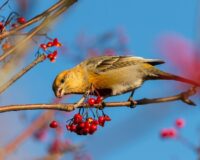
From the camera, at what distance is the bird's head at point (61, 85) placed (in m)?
5.20

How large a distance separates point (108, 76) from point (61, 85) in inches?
20.8

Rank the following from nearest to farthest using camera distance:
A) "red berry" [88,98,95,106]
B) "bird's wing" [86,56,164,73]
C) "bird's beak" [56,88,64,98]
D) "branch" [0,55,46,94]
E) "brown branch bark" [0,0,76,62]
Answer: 1. "brown branch bark" [0,0,76,62]
2. "branch" [0,55,46,94]
3. "red berry" [88,98,95,106]
4. "bird's beak" [56,88,64,98]
5. "bird's wing" [86,56,164,73]

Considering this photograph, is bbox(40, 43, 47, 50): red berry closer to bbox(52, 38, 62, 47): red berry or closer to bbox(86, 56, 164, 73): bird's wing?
bbox(52, 38, 62, 47): red berry

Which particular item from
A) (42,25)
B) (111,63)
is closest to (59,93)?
(111,63)

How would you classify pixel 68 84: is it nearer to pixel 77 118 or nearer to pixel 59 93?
pixel 59 93

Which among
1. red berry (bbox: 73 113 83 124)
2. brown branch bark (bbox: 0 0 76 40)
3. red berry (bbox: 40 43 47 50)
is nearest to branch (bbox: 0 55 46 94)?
brown branch bark (bbox: 0 0 76 40)

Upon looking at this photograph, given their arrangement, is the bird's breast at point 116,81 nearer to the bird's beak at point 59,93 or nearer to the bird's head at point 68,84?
the bird's head at point 68,84

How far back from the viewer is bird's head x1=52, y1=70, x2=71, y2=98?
5195 millimetres

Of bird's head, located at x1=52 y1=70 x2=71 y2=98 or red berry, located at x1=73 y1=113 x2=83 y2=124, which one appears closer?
red berry, located at x1=73 y1=113 x2=83 y2=124

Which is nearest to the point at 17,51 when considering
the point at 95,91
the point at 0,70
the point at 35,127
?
the point at 0,70

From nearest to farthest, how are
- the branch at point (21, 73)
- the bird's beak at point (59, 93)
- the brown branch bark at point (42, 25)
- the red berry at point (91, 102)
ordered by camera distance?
the brown branch bark at point (42, 25)
the branch at point (21, 73)
the red berry at point (91, 102)
the bird's beak at point (59, 93)

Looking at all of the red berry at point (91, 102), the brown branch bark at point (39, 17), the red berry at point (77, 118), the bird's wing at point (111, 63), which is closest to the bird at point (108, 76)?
the bird's wing at point (111, 63)

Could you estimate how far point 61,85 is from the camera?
5312 mm

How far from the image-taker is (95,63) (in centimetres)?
570
